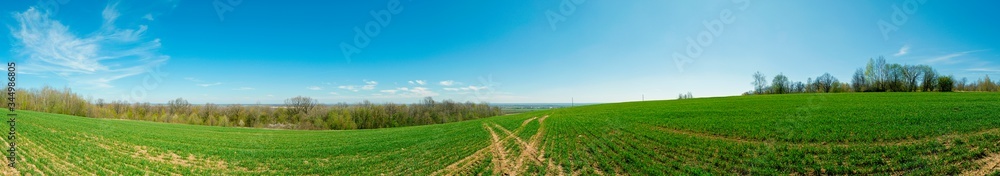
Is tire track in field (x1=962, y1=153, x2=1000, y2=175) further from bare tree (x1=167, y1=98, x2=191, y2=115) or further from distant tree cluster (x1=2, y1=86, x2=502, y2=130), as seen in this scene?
bare tree (x1=167, y1=98, x2=191, y2=115)

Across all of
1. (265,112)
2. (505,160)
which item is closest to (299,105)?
(265,112)

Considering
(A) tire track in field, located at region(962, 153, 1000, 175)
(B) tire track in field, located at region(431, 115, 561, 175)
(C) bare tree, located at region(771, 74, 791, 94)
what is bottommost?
(B) tire track in field, located at region(431, 115, 561, 175)

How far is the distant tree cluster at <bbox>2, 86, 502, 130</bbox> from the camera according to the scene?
2702 inches

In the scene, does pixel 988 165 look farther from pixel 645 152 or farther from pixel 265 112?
pixel 265 112

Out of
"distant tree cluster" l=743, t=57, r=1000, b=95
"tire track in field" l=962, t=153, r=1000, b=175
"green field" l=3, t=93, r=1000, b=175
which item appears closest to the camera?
"tire track in field" l=962, t=153, r=1000, b=175

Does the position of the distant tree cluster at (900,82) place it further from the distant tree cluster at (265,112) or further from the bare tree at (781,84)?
the distant tree cluster at (265,112)

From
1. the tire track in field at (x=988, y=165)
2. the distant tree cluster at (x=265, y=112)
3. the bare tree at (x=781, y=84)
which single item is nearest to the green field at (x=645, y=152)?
the tire track in field at (x=988, y=165)

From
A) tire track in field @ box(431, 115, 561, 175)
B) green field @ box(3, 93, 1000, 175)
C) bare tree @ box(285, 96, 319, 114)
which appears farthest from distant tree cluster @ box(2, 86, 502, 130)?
tire track in field @ box(431, 115, 561, 175)

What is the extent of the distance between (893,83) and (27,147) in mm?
106207

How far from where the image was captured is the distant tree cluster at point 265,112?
68631 millimetres

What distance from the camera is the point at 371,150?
23047 millimetres

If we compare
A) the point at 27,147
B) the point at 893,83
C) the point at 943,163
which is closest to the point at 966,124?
the point at 943,163

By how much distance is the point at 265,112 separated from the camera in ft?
277

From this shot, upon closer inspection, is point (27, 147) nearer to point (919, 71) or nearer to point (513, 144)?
point (513, 144)
